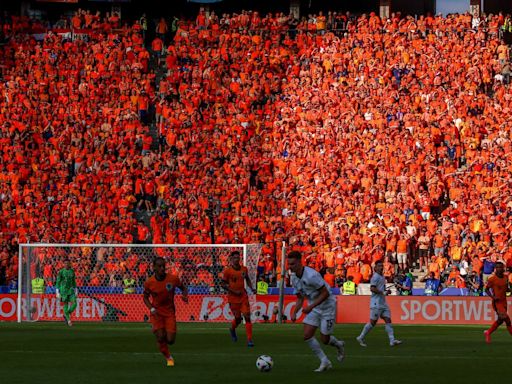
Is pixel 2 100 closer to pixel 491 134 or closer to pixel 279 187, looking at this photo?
pixel 279 187

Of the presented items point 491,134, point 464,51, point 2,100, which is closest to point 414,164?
point 491,134

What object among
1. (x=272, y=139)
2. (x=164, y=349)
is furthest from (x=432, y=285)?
(x=164, y=349)

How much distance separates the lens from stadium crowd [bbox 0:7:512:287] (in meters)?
42.9

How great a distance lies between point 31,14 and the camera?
58.7m

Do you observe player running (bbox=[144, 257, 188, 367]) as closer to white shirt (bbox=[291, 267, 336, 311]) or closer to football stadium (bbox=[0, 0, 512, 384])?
white shirt (bbox=[291, 267, 336, 311])

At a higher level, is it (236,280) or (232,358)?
(236,280)

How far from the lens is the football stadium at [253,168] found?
129 feet

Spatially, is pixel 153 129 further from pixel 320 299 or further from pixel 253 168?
pixel 320 299

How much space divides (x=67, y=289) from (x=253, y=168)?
13245 mm

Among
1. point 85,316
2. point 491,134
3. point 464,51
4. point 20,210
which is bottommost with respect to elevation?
point 85,316

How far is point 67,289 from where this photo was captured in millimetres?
36656

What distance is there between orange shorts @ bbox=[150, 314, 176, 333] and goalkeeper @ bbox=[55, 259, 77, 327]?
16.2 meters

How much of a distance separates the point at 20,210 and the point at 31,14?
51.8 ft

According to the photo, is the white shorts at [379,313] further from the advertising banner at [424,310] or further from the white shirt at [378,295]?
the advertising banner at [424,310]
